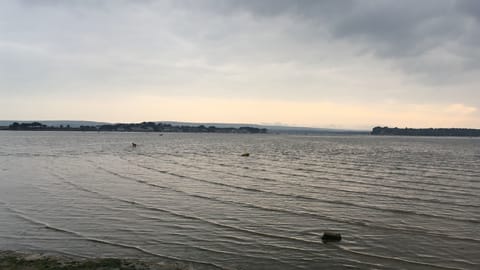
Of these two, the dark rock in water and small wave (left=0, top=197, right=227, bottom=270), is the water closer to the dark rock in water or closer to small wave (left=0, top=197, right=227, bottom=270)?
small wave (left=0, top=197, right=227, bottom=270)

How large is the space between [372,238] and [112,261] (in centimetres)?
899

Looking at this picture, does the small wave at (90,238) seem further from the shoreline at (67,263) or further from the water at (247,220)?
the shoreline at (67,263)

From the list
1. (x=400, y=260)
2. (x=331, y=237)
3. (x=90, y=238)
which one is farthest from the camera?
(x=331, y=237)

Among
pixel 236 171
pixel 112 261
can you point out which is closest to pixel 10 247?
pixel 112 261

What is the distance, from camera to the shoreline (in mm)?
10938

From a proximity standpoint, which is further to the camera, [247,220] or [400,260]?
[247,220]

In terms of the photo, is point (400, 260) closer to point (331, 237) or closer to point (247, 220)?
point (331, 237)

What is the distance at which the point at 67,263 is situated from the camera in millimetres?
11375

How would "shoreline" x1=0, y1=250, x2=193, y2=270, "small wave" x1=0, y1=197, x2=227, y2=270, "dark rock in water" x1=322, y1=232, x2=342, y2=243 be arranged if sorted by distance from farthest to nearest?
"dark rock in water" x1=322, y1=232, x2=342, y2=243 → "small wave" x1=0, y1=197, x2=227, y2=270 → "shoreline" x1=0, y1=250, x2=193, y2=270

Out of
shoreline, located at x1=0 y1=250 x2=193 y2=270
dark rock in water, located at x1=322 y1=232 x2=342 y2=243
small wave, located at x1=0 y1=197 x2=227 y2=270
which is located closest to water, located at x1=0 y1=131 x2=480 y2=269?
small wave, located at x1=0 y1=197 x2=227 y2=270

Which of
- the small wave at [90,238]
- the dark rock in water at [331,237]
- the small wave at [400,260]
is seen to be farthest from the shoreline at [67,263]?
the small wave at [400,260]

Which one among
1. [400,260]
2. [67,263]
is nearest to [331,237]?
[400,260]

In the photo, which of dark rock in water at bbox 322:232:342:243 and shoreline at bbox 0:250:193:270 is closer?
shoreline at bbox 0:250:193:270

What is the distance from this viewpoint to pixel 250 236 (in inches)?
596
